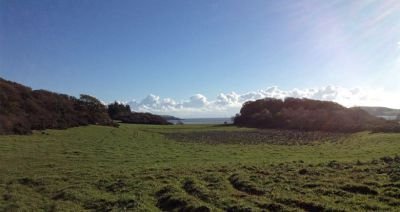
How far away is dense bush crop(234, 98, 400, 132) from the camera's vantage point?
247ft

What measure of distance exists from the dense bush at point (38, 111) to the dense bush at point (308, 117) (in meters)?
41.0

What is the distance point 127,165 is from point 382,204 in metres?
20.6

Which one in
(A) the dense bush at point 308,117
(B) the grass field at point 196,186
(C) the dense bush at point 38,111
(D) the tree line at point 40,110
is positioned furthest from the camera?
(A) the dense bush at point 308,117

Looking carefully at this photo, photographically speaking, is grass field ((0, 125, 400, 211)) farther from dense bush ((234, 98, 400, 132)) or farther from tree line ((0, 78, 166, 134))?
dense bush ((234, 98, 400, 132))

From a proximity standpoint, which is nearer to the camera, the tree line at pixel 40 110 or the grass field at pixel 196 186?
the grass field at pixel 196 186

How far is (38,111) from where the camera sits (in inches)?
2670

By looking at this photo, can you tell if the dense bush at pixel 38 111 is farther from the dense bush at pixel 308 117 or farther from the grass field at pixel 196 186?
the dense bush at pixel 308 117

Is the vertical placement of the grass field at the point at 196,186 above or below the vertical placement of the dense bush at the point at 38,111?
below

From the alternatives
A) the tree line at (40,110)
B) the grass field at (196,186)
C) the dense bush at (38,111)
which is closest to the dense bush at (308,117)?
the tree line at (40,110)

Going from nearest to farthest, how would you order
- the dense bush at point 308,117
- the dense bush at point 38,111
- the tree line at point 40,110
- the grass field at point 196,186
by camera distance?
the grass field at point 196,186 → the dense bush at point 38,111 → the tree line at point 40,110 → the dense bush at point 308,117

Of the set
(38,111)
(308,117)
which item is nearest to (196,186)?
(38,111)

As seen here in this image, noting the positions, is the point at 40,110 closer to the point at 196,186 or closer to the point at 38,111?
the point at 38,111

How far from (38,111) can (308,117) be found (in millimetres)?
57121

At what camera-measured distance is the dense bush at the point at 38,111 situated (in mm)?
56438
